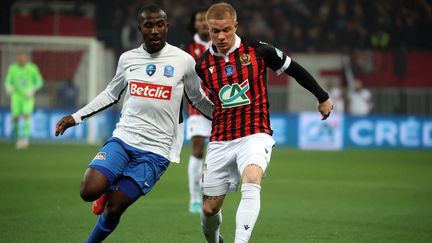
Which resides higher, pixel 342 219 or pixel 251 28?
pixel 251 28

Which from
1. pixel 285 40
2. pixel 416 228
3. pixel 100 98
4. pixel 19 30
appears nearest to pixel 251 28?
pixel 285 40

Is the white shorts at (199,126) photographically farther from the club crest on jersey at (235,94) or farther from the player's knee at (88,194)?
the player's knee at (88,194)

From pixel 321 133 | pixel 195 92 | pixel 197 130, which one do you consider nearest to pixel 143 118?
pixel 195 92

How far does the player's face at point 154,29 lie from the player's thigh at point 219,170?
1.00m

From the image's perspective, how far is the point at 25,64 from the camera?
73.8ft

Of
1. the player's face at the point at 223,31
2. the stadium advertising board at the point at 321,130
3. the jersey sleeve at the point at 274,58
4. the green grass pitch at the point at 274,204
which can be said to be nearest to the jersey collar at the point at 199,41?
the green grass pitch at the point at 274,204

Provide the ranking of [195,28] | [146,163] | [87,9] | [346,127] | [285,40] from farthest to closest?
1. [87,9]
2. [285,40]
3. [346,127]
4. [195,28]
5. [146,163]

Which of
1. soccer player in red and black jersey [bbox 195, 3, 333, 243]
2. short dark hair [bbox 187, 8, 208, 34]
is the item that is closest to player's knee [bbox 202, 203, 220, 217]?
soccer player in red and black jersey [bbox 195, 3, 333, 243]

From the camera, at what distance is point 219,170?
735cm

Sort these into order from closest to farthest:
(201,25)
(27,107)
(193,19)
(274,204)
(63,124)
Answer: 1. (63,124)
2. (201,25)
3. (193,19)
4. (274,204)
5. (27,107)

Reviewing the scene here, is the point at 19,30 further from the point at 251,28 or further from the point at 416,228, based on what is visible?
the point at 416,228

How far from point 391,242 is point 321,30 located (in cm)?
1921

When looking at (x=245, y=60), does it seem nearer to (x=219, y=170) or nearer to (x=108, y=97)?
(x=219, y=170)

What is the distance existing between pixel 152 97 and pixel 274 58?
110cm
